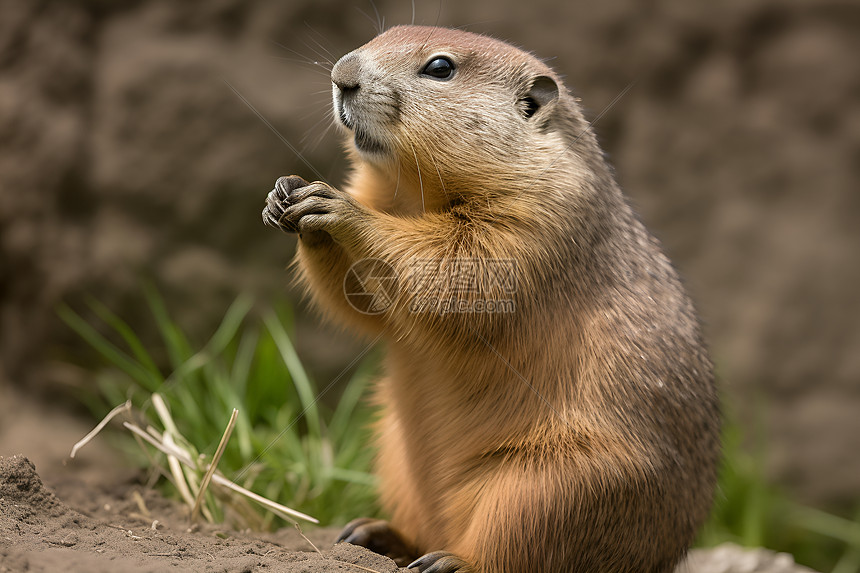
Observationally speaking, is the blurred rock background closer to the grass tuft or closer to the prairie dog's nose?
the grass tuft

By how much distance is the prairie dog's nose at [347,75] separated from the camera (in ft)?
9.95

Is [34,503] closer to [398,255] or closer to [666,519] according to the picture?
[398,255]

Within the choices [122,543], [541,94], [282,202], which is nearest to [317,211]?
[282,202]

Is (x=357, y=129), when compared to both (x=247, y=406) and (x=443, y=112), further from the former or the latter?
(x=247, y=406)

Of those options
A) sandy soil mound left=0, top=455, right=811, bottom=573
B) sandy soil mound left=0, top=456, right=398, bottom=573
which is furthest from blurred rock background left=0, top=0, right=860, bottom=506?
sandy soil mound left=0, top=456, right=398, bottom=573

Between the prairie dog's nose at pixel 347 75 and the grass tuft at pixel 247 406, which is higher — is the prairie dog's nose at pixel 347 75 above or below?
above

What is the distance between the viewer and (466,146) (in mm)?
3098

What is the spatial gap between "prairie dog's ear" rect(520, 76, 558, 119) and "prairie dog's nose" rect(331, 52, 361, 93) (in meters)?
0.77

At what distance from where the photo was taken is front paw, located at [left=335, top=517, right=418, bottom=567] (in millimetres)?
3303

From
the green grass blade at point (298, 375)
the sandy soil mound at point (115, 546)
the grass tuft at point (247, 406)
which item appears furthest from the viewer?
the green grass blade at point (298, 375)

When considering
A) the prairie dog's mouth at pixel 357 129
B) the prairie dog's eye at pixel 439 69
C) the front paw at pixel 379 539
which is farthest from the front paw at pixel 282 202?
the front paw at pixel 379 539

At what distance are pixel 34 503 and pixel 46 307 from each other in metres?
2.83

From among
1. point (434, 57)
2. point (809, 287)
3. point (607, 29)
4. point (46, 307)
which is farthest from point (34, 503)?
point (809, 287)

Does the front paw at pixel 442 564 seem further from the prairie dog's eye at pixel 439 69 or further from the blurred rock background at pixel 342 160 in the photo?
the blurred rock background at pixel 342 160
